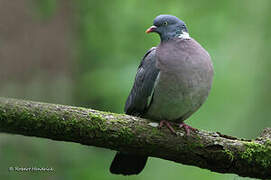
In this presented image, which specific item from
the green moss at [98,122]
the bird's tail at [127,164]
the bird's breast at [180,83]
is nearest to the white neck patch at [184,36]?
the bird's breast at [180,83]

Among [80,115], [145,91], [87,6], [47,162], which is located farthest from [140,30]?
[80,115]

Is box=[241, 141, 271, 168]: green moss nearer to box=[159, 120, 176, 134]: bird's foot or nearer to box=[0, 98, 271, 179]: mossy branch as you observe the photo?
box=[0, 98, 271, 179]: mossy branch

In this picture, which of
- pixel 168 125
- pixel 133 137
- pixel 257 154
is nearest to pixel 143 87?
pixel 168 125

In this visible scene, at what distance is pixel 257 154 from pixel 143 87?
1307 mm

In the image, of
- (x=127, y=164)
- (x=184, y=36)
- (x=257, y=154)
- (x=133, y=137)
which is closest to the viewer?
(x=133, y=137)

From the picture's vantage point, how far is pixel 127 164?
416cm

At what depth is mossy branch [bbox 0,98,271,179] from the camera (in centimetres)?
306

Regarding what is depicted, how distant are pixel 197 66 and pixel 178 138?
2.72 ft

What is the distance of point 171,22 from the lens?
457 centimetres

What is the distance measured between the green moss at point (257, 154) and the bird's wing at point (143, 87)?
1113 millimetres

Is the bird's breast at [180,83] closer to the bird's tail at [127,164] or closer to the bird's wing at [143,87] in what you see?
the bird's wing at [143,87]

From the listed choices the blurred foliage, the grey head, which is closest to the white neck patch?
the grey head

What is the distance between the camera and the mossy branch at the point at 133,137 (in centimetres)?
306

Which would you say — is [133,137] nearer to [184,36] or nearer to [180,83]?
[180,83]
